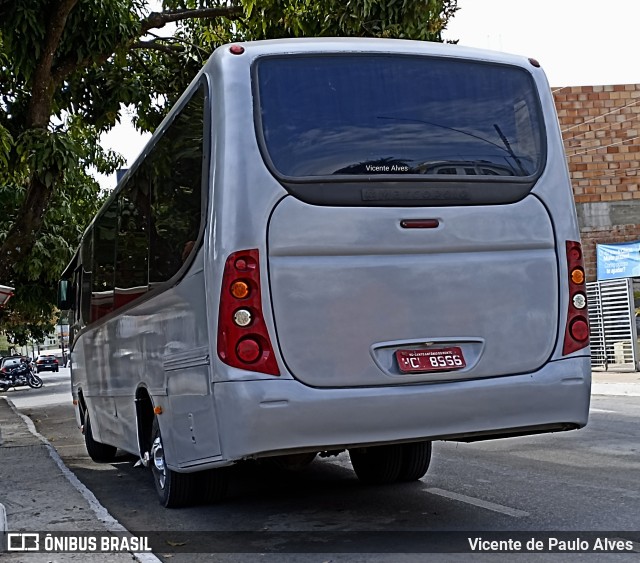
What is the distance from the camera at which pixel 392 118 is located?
605 cm

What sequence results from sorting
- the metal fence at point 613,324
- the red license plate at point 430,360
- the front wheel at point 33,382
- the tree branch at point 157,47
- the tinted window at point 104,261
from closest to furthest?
the red license plate at point 430,360, the tinted window at point 104,261, the tree branch at point 157,47, the metal fence at point 613,324, the front wheel at point 33,382

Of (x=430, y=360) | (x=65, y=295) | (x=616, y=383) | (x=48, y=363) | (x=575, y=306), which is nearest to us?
(x=430, y=360)

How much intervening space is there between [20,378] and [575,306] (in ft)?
160

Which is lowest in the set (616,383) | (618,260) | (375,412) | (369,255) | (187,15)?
(616,383)

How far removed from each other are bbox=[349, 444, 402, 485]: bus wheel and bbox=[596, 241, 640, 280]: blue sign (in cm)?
1724

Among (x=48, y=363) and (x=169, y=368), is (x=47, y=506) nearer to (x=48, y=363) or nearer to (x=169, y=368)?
(x=169, y=368)

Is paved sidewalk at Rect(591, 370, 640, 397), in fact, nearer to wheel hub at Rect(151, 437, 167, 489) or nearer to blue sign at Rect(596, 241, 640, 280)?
blue sign at Rect(596, 241, 640, 280)

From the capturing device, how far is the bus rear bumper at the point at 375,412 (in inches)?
218

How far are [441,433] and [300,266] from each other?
1.25m

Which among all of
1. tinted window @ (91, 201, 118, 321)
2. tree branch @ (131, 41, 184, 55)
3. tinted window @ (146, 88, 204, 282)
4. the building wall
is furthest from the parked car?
tinted window @ (146, 88, 204, 282)

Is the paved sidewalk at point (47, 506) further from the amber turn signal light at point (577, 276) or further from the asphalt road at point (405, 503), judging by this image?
the amber turn signal light at point (577, 276)

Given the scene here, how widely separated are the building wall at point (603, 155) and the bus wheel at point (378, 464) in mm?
18861

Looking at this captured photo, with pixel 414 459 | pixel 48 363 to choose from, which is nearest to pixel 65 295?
pixel 414 459

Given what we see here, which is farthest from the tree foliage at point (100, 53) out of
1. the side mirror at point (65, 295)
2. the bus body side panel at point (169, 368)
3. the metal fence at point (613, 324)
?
the metal fence at point (613, 324)
